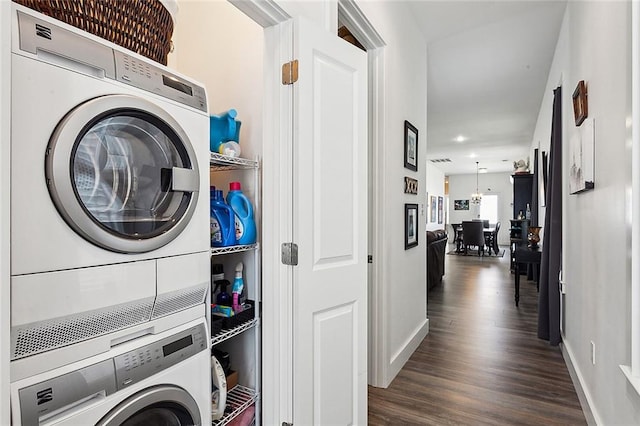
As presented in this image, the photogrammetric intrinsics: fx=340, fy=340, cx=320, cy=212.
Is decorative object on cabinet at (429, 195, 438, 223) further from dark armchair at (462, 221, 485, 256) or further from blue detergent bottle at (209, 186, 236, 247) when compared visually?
blue detergent bottle at (209, 186, 236, 247)

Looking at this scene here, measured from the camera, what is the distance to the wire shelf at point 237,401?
151 centimetres

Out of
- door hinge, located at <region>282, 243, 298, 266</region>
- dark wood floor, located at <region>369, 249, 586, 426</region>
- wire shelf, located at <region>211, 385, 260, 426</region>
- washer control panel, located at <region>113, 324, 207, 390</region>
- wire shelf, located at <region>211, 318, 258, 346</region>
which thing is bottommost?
dark wood floor, located at <region>369, 249, 586, 426</region>

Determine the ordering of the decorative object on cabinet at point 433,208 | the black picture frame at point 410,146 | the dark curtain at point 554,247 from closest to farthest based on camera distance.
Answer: the black picture frame at point 410,146
the dark curtain at point 554,247
the decorative object on cabinet at point 433,208

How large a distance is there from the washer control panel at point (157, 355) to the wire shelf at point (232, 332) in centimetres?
21

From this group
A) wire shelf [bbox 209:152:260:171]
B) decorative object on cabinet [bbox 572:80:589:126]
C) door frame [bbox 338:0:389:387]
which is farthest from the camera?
door frame [bbox 338:0:389:387]

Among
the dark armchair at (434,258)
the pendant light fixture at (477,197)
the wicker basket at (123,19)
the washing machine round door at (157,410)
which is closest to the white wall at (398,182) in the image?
the wicker basket at (123,19)

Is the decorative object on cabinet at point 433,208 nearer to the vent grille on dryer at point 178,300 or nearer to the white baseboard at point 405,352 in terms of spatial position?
the white baseboard at point 405,352

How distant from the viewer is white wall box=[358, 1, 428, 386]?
2.54 meters

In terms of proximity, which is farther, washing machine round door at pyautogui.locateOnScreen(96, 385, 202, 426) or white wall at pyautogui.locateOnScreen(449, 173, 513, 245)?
white wall at pyautogui.locateOnScreen(449, 173, 513, 245)

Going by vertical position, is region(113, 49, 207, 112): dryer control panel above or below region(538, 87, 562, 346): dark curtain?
above

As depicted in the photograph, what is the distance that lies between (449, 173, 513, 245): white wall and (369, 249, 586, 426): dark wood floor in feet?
31.9

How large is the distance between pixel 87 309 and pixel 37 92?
0.57 metres

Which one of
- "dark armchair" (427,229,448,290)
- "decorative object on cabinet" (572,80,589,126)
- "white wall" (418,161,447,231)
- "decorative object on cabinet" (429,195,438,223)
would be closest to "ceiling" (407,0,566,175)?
"decorative object on cabinet" (572,80,589,126)

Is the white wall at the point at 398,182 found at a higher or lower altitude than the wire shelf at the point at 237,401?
higher
